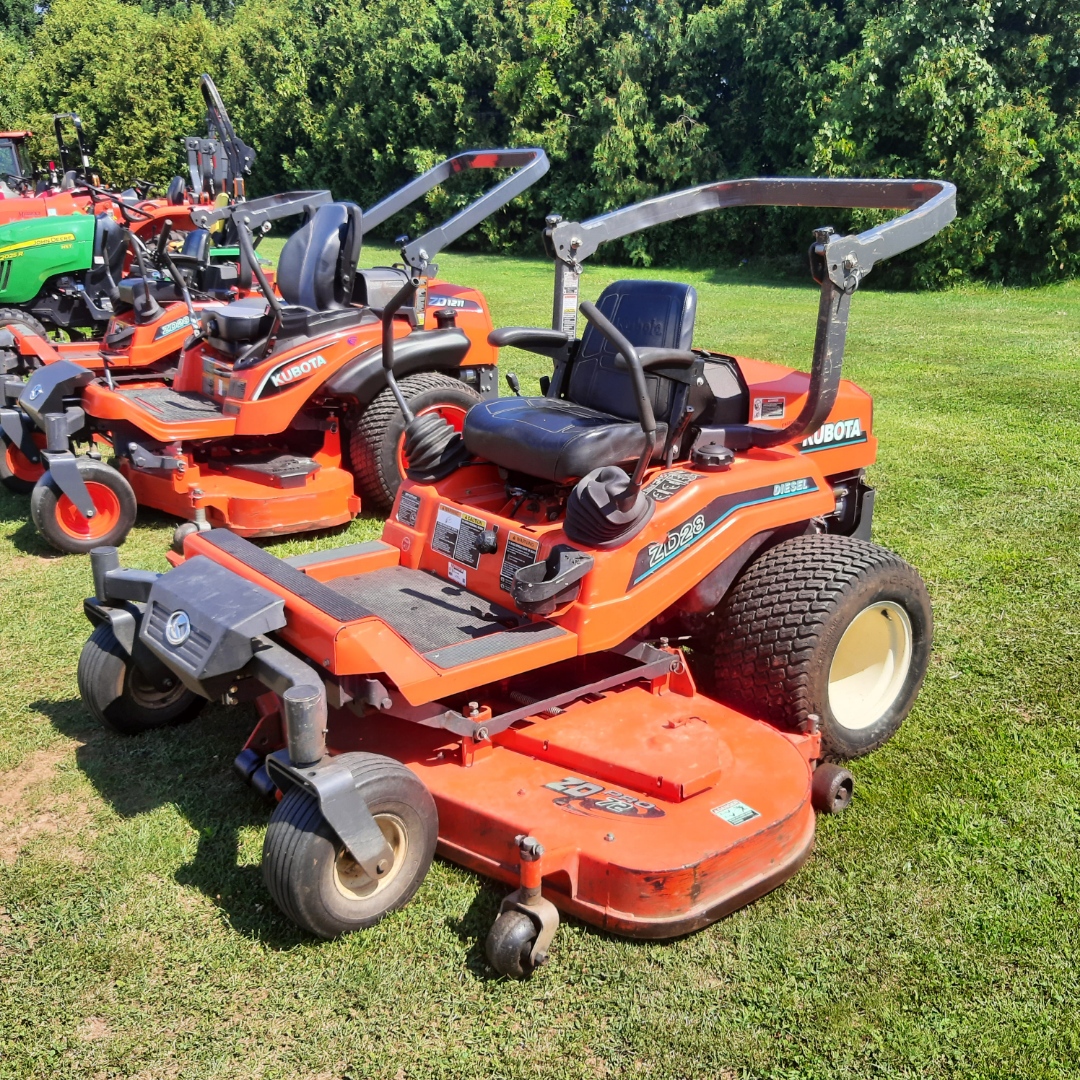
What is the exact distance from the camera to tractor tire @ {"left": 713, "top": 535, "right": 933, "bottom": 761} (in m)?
3.47

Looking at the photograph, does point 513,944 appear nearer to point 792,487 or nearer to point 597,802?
point 597,802

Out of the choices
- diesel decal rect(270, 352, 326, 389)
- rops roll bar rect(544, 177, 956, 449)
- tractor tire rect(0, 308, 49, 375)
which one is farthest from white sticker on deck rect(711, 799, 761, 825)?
tractor tire rect(0, 308, 49, 375)

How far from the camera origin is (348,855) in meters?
2.82

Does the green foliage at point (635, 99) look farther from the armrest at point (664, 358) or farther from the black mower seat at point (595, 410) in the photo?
the armrest at point (664, 358)

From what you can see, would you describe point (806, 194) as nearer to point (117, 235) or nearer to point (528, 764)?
point (528, 764)

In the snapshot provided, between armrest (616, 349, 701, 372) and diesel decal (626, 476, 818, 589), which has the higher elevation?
armrest (616, 349, 701, 372)

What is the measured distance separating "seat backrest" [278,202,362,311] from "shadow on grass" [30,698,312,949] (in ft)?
9.59

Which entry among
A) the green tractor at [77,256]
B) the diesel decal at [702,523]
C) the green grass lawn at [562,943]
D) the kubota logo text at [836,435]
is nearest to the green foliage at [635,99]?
the green tractor at [77,256]

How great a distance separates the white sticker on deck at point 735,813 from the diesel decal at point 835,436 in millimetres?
1502

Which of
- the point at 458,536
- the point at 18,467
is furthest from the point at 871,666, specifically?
the point at 18,467

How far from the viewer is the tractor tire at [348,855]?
8.80 ft

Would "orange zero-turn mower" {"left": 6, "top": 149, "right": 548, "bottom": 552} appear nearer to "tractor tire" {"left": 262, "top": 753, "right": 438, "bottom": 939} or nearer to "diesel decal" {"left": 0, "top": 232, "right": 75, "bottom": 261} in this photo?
"tractor tire" {"left": 262, "top": 753, "right": 438, "bottom": 939}

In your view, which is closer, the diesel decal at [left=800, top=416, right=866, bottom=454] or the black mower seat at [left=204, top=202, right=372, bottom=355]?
the diesel decal at [left=800, top=416, right=866, bottom=454]

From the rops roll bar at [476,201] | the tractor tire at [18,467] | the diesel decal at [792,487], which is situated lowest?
the tractor tire at [18,467]
